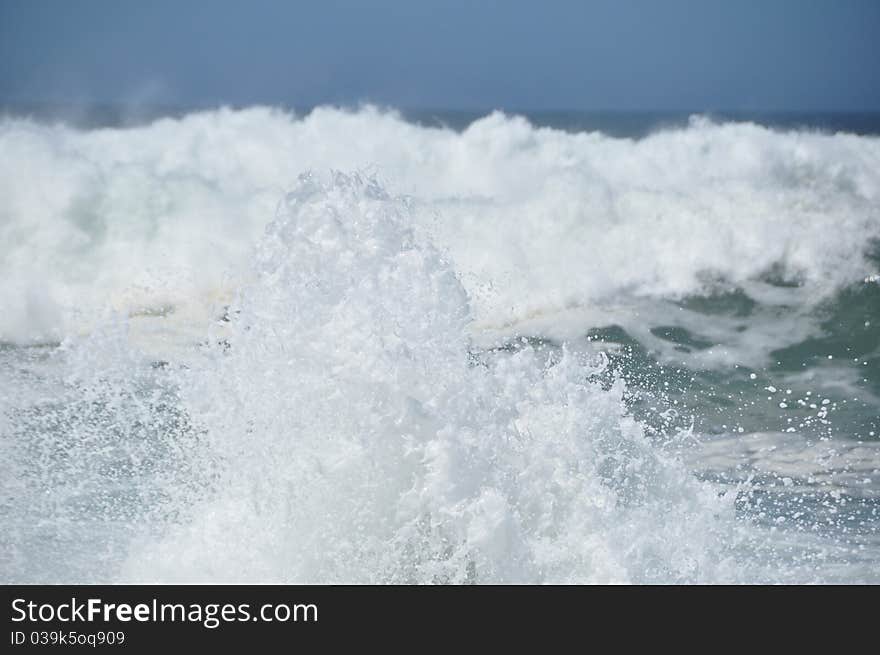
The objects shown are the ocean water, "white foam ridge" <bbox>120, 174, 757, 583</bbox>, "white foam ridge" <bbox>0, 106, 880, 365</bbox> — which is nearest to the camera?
"white foam ridge" <bbox>120, 174, 757, 583</bbox>

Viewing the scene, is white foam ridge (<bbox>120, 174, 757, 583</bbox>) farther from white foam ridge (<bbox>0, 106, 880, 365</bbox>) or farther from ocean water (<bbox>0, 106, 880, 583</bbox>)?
white foam ridge (<bbox>0, 106, 880, 365</bbox>)

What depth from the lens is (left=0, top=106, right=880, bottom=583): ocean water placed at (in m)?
5.46

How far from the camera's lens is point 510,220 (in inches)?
588

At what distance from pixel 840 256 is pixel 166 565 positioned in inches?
415

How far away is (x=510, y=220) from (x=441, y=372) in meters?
9.56

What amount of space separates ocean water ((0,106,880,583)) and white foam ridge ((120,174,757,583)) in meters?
0.02

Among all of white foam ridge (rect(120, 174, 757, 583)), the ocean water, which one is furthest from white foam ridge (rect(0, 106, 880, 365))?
white foam ridge (rect(120, 174, 757, 583))

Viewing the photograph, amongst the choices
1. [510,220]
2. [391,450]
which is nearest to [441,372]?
[391,450]

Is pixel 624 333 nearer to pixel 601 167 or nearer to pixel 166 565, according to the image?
pixel 601 167

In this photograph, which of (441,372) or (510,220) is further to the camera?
(510,220)

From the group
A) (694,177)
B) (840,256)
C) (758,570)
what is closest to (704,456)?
(758,570)

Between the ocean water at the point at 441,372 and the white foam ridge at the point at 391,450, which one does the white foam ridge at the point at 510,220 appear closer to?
the ocean water at the point at 441,372

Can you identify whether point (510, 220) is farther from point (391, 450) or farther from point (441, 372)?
point (391, 450)
